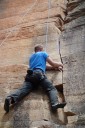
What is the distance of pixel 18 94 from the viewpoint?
22.7ft

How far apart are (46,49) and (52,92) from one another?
1.96 metres

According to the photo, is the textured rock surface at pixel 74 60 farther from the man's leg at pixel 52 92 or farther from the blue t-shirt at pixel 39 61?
the blue t-shirt at pixel 39 61

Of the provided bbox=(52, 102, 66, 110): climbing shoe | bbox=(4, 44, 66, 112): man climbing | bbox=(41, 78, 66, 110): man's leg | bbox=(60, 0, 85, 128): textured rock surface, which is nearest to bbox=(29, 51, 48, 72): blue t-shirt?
bbox=(4, 44, 66, 112): man climbing

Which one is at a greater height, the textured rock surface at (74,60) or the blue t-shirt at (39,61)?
the blue t-shirt at (39,61)

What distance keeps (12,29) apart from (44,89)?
3334 mm

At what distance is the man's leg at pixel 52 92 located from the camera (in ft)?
22.0

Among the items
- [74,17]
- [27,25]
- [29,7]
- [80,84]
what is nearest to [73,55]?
[80,84]

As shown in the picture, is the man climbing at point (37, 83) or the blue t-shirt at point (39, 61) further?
the blue t-shirt at point (39, 61)

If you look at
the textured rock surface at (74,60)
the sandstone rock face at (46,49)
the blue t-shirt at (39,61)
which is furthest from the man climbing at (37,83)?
the textured rock surface at (74,60)

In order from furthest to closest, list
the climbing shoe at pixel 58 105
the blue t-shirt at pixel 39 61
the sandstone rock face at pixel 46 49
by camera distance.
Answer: the blue t-shirt at pixel 39 61, the sandstone rock face at pixel 46 49, the climbing shoe at pixel 58 105

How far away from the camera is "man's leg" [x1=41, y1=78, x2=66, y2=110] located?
671cm

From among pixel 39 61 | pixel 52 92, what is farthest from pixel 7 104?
pixel 39 61

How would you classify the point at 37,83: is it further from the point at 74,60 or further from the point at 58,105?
the point at 74,60

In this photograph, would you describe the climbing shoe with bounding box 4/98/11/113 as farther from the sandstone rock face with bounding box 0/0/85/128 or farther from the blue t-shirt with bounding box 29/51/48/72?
the blue t-shirt with bounding box 29/51/48/72
